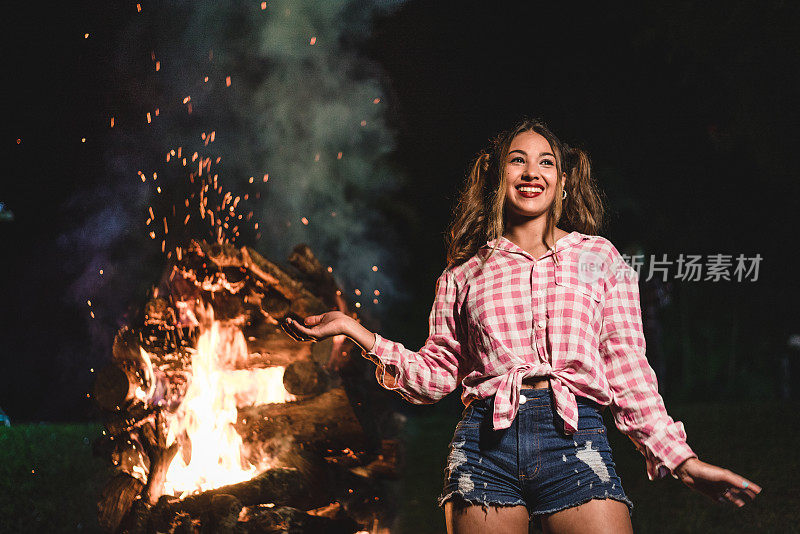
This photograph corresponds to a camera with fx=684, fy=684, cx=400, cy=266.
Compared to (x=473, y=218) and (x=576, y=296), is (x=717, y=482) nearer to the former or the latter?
(x=576, y=296)

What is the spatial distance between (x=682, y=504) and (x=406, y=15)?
219 inches

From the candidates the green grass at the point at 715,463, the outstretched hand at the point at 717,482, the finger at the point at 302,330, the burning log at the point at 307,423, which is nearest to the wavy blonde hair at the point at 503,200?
the finger at the point at 302,330

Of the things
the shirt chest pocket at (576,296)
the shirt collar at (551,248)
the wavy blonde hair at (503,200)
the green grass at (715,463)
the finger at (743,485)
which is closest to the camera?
the finger at (743,485)

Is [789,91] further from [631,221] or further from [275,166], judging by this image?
[275,166]

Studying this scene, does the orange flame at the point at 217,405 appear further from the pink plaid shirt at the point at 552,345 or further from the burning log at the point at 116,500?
the pink plaid shirt at the point at 552,345

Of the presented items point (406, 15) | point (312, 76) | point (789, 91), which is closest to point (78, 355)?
point (312, 76)

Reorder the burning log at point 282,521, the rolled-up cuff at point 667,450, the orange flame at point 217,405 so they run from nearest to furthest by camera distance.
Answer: the rolled-up cuff at point 667,450 < the burning log at point 282,521 < the orange flame at point 217,405

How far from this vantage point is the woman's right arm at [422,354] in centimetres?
249

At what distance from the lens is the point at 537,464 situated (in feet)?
6.86

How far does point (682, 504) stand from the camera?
6527 mm

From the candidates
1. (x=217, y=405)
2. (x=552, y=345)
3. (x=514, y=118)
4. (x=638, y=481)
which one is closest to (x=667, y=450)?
(x=552, y=345)

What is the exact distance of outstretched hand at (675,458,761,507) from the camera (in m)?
2.01

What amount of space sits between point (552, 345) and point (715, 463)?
584cm

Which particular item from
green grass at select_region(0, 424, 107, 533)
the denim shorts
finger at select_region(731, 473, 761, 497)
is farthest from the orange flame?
finger at select_region(731, 473, 761, 497)
